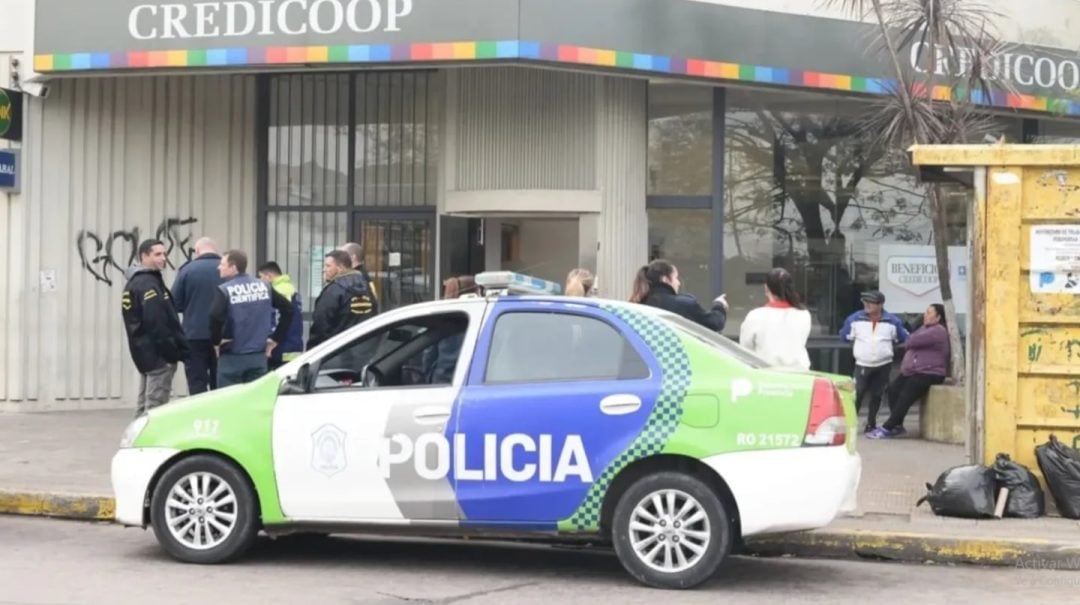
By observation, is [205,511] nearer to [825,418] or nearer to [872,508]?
[825,418]

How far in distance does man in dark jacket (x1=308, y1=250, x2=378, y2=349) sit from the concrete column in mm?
3426

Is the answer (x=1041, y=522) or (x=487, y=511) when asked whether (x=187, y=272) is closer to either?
(x=487, y=511)

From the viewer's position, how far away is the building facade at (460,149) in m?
13.5

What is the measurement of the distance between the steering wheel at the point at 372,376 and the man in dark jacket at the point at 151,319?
4128 millimetres

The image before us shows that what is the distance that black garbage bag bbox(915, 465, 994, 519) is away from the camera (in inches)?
373

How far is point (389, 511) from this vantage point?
7.84 meters

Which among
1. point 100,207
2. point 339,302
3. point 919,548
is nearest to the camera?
point 919,548

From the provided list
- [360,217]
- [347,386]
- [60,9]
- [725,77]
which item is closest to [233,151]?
[360,217]

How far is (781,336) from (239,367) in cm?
432

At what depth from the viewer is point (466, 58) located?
13.0 meters

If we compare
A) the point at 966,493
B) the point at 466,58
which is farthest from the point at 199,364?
the point at 966,493

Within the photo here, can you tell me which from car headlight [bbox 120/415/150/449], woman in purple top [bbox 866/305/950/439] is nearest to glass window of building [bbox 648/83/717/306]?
woman in purple top [bbox 866/305/950/439]

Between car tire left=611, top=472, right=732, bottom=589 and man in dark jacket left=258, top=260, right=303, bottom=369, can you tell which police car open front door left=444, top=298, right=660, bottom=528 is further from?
man in dark jacket left=258, top=260, right=303, bottom=369

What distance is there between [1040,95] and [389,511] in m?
10.5
